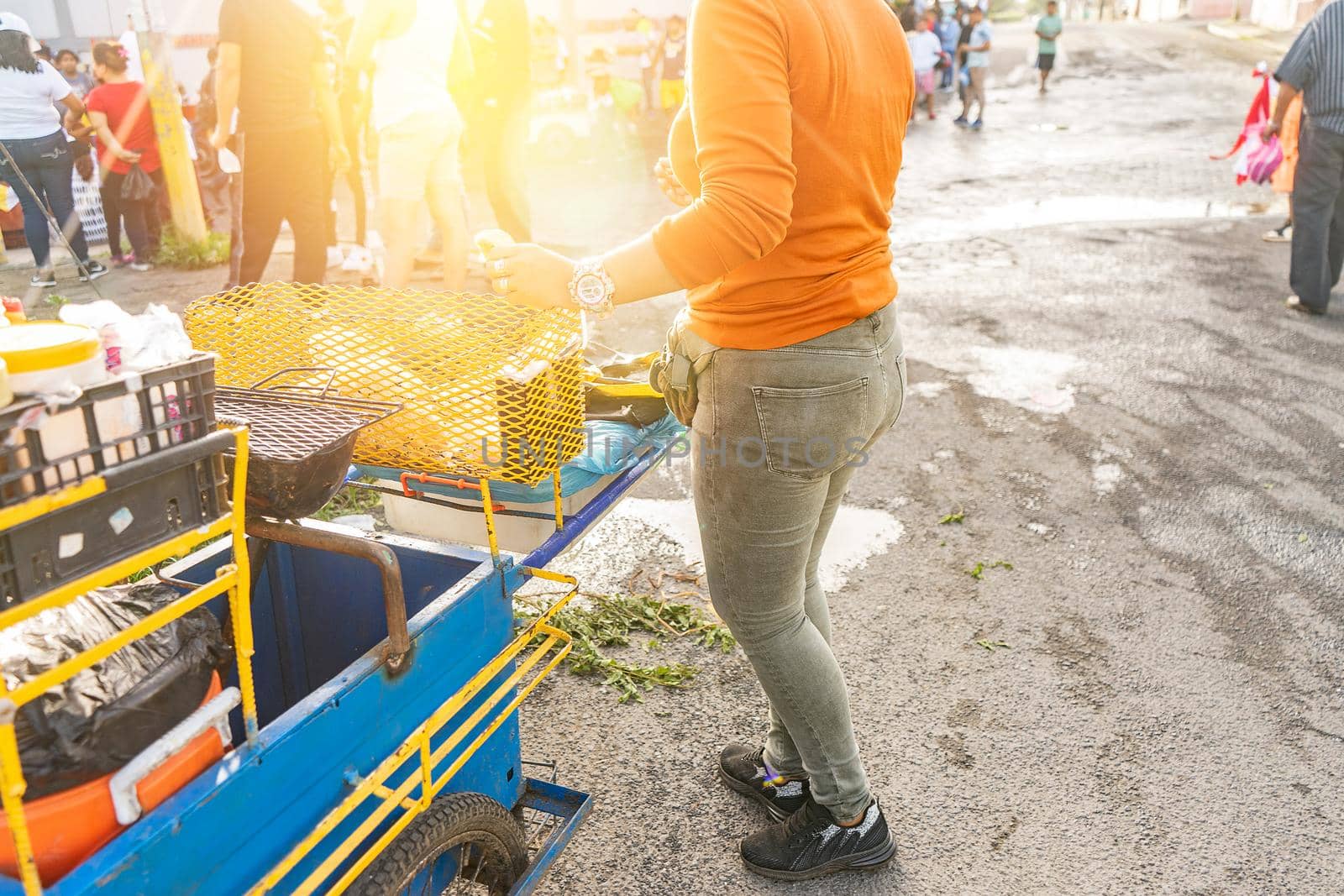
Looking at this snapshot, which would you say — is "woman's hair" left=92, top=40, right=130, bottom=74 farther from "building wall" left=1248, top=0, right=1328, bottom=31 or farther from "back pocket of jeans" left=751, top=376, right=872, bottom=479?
"building wall" left=1248, top=0, right=1328, bottom=31

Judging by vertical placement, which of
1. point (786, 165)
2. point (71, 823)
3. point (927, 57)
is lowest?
point (71, 823)

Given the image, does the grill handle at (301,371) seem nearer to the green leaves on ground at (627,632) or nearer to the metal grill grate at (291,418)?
the metal grill grate at (291,418)

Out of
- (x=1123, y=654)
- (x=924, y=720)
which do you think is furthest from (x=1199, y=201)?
(x=924, y=720)

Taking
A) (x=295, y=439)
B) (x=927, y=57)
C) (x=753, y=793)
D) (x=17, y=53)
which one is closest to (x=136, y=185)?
(x=17, y=53)

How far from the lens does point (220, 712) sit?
152cm

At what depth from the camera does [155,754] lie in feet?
4.61

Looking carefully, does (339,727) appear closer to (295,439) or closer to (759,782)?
(295,439)

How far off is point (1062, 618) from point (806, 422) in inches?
83.9

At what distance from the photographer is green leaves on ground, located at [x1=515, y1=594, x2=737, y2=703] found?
10.8 feet

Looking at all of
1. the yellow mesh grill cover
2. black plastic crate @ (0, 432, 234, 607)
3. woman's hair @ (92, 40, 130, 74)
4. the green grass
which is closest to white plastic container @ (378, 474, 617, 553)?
the yellow mesh grill cover

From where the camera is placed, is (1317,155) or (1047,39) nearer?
(1317,155)

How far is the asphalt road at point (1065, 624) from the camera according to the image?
104 inches

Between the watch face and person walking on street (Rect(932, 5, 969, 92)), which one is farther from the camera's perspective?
person walking on street (Rect(932, 5, 969, 92))

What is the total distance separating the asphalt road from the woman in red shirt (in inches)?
205
